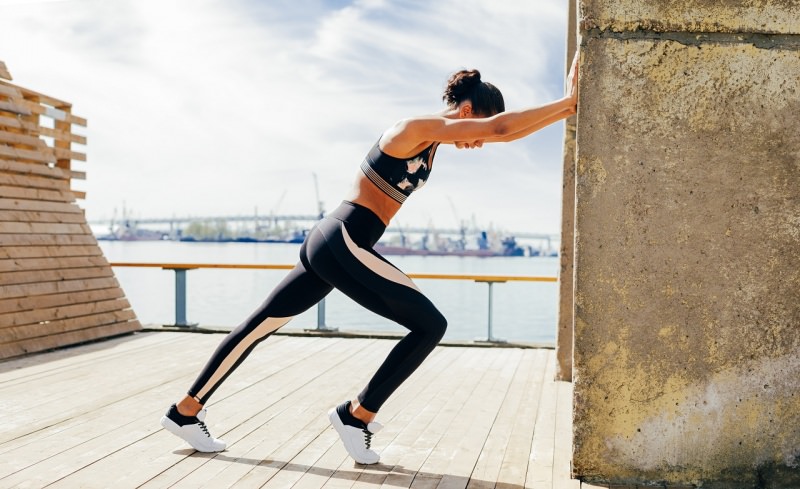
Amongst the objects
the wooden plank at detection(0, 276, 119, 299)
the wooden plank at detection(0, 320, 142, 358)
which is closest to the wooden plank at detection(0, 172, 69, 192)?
the wooden plank at detection(0, 276, 119, 299)

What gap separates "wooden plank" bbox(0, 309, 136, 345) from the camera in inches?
221

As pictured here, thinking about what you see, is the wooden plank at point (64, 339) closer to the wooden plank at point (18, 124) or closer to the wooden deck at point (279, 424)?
the wooden deck at point (279, 424)

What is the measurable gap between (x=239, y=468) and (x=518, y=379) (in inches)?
97.7

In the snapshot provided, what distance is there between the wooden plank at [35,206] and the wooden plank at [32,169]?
0.28m

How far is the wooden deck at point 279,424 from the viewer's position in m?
2.60

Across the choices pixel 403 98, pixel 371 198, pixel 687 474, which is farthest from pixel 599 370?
pixel 403 98

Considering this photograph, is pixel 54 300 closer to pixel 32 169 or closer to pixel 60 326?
pixel 60 326

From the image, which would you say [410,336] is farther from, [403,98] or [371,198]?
[403,98]

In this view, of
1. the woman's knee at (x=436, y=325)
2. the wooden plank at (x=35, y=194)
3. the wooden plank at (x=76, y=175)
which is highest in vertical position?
the wooden plank at (x=76, y=175)

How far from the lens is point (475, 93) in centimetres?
A: 256

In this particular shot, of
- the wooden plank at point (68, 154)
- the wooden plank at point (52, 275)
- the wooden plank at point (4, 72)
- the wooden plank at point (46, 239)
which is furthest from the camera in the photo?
the wooden plank at point (68, 154)

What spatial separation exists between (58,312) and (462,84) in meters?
4.87

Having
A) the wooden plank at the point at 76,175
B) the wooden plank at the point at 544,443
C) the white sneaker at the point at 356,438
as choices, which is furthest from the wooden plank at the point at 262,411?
the wooden plank at the point at 76,175

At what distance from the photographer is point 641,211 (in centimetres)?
249
